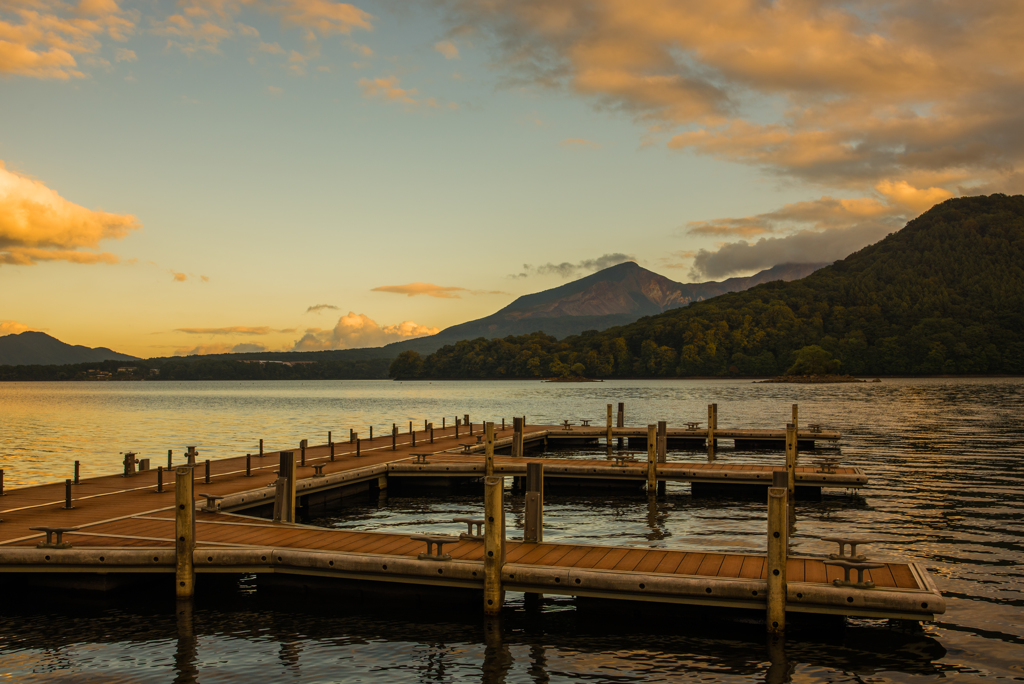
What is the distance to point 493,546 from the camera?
42.6 ft

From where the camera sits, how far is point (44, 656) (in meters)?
11.9

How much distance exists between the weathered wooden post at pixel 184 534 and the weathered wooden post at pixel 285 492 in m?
3.43

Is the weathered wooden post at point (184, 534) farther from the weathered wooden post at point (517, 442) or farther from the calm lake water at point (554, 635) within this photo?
the weathered wooden post at point (517, 442)

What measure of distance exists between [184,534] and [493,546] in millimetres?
5716

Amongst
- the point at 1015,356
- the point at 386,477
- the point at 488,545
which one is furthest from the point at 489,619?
the point at 1015,356

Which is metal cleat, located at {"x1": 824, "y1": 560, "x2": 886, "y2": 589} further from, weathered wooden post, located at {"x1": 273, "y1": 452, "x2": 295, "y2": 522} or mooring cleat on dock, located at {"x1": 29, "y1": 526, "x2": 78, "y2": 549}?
mooring cleat on dock, located at {"x1": 29, "y1": 526, "x2": 78, "y2": 549}

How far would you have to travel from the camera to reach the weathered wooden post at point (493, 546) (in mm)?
12969

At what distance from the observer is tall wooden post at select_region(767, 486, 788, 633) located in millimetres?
11867

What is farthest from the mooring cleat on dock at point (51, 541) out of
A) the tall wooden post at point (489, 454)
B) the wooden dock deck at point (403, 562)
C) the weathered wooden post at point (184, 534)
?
the tall wooden post at point (489, 454)

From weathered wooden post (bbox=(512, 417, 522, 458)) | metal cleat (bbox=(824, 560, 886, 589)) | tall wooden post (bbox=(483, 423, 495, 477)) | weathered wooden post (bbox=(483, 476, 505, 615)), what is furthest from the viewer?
weathered wooden post (bbox=(512, 417, 522, 458))

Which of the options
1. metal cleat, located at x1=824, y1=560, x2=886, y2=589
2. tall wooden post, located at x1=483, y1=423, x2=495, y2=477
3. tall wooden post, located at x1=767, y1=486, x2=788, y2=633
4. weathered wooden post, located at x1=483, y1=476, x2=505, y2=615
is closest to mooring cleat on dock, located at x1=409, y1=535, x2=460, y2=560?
weathered wooden post, located at x1=483, y1=476, x2=505, y2=615

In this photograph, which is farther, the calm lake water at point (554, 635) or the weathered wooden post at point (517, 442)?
the weathered wooden post at point (517, 442)

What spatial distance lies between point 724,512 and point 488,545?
14.5 metres

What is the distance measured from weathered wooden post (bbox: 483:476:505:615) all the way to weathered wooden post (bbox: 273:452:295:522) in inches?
245
